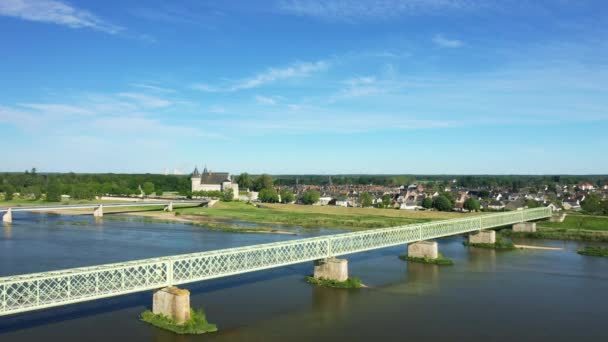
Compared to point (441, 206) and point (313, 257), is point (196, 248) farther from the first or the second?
point (441, 206)

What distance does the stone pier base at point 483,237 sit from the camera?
187 feet

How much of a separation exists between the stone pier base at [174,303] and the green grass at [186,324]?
24cm

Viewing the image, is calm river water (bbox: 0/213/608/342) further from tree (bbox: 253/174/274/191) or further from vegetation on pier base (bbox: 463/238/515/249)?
tree (bbox: 253/174/274/191)

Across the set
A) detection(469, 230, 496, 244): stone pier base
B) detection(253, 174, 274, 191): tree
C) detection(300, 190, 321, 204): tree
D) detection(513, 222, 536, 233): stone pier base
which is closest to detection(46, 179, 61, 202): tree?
detection(253, 174, 274, 191): tree

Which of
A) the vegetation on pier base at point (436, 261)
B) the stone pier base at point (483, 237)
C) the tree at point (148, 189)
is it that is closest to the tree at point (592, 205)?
the stone pier base at point (483, 237)

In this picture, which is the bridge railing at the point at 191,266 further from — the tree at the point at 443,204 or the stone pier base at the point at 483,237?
the tree at the point at 443,204

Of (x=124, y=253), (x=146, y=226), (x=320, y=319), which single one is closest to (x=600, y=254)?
(x=320, y=319)

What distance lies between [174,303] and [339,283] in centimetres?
1322

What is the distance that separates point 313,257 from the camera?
35.8 metres

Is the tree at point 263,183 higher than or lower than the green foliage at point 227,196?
higher

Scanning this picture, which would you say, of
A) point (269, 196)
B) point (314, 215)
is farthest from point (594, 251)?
point (269, 196)

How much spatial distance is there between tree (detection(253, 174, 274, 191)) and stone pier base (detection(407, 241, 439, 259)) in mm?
83587

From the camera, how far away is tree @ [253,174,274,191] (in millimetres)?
130500

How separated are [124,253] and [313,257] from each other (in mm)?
19697
